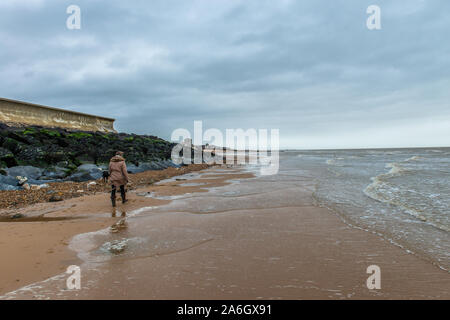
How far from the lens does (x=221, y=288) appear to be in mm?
2822

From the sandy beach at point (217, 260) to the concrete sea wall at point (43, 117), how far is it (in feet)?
90.8

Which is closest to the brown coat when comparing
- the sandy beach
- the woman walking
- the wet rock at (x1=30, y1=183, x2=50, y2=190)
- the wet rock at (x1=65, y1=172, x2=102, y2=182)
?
the woman walking

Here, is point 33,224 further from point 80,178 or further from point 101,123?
point 101,123

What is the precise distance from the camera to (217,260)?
3600mm

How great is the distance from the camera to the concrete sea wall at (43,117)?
25.2 m

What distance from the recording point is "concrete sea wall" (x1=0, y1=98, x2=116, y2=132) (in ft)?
82.6

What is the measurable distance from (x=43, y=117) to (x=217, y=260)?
117ft

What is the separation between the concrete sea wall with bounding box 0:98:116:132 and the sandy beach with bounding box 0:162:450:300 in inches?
1090

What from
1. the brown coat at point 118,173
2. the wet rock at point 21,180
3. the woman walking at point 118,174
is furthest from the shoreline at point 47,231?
the wet rock at point 21,180

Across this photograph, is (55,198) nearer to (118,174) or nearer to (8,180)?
(118,174)

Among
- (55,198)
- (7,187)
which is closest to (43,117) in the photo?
(7,187)

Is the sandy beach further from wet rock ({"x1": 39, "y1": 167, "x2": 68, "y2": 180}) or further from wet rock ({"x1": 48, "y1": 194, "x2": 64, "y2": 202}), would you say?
wet rock ({"x1": 39, "y1": 167, "x2": 68, "y2": 180})

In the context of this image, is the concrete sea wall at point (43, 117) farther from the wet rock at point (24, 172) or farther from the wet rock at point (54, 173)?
the wet rock at point (24, 172)
